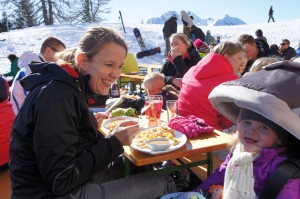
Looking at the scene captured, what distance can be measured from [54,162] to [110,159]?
12.9 inches

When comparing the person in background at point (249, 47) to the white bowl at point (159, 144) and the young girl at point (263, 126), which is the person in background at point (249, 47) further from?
the young girl at point (263, 126)

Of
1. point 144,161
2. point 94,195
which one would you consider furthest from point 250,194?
point 94,195

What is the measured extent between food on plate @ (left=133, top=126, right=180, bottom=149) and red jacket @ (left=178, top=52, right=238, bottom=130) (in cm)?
70

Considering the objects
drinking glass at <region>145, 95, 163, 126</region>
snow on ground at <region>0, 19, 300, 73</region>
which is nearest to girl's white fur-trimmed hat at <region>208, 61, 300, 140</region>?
drinking glass at <region>145, 95, 163, 126</region>

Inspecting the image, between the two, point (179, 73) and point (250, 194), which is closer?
point (250, 194)

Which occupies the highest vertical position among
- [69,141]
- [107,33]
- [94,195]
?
[107,33]

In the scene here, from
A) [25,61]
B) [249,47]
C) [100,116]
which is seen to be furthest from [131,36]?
[100,116]

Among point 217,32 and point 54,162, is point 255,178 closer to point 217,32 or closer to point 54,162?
point 54,162

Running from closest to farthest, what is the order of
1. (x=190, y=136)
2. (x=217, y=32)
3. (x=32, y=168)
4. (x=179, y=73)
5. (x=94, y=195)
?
(x=32, y=168) → (x=94, y=195) → (x=190, y=136) → (x=179, y=73) → (x=217, y=32)

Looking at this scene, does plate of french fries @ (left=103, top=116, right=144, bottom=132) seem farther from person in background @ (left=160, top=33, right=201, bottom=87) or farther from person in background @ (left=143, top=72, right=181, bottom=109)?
person in background @ (left=160, top=33, right=201, bottom=87)

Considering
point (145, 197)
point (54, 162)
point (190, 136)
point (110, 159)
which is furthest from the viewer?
point (190, 136)

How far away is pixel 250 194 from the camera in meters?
1.36

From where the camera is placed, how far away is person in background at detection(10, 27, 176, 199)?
1351 mm

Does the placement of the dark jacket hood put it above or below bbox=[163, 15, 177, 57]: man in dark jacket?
below
